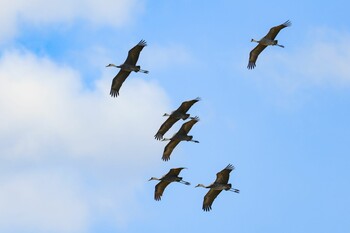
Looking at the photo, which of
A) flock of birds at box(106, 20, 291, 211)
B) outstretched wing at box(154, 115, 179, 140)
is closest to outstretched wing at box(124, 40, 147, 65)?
flock of birds at box(106, 20, 291, 211)

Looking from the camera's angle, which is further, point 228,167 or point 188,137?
point 188,137

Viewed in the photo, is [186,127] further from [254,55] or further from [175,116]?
[254,55]

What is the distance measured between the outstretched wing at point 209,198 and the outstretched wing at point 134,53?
28.9 ft

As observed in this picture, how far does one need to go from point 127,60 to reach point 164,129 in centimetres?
641

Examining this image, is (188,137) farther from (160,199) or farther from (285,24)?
(285,24)

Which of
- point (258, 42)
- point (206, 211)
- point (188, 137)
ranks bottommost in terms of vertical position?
point (206, 211)

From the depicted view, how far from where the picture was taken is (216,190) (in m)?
76.6

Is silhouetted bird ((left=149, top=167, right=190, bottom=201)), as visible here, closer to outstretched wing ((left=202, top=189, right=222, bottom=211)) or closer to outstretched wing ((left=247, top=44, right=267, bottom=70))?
outstretched wing ((left=202, top=189, right=222, bottom=211))

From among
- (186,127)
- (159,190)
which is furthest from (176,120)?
(159,190)

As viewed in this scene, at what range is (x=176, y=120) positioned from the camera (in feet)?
259

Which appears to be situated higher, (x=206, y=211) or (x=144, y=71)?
(x=144, y=71)

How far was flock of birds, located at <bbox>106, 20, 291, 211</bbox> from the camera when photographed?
74.6m

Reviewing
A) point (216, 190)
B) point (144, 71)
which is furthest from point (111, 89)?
point (216, 190)

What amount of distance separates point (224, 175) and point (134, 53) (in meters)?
8.81
